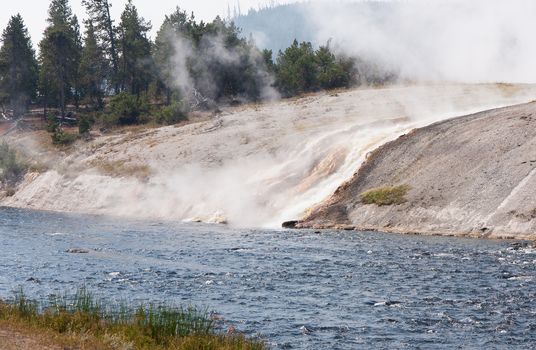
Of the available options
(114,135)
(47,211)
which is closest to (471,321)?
(47,211)

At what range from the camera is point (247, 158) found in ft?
226

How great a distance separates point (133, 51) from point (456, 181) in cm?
8007

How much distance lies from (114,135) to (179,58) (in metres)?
20.2

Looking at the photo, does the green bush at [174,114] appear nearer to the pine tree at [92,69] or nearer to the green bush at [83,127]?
the green bush at [83,127]

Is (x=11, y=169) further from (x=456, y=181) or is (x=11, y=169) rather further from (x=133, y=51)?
(x=456, y=181)

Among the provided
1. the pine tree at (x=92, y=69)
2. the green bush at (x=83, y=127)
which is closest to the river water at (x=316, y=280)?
the green bush at (x=83, y=127)

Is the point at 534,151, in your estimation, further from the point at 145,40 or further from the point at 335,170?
the point at 145,40

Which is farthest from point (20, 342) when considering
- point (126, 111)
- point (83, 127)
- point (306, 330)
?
point (126, 111)

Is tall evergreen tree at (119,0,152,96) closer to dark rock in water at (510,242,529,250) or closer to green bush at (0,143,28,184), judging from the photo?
green bush at (0,143,28,184)

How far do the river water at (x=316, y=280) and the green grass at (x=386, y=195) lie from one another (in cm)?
441

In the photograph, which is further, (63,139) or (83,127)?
(83,127)

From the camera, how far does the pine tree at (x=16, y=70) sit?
120481 mm

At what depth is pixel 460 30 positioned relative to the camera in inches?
5118

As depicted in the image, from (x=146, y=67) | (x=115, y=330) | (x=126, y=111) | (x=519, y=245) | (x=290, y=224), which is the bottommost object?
(x=519, y=245)
